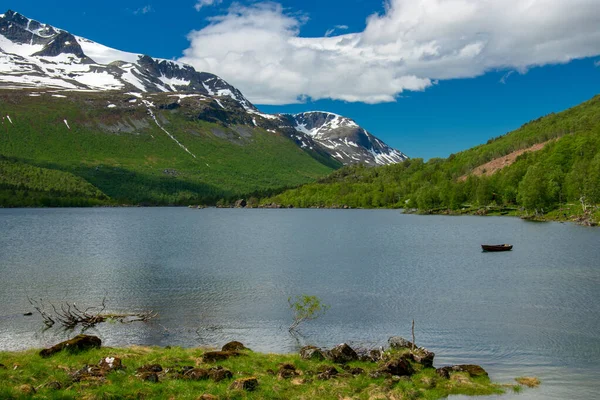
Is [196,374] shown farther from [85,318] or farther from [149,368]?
[85,318]

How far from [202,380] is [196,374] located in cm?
47

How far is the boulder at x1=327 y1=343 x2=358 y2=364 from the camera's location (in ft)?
89.5

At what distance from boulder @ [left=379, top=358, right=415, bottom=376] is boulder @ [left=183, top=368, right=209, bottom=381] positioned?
9.10m

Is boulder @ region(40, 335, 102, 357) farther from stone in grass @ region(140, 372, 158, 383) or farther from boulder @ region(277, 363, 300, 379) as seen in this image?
boulder @ region(277, 363, 300, 379)

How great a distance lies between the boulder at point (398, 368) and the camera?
24.8 metres

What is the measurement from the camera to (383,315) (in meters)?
41.0

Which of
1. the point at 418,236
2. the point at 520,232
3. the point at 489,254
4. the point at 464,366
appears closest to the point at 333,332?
the point at 464,366

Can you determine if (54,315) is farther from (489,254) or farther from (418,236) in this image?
(418,236)

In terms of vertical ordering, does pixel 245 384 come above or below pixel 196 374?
above

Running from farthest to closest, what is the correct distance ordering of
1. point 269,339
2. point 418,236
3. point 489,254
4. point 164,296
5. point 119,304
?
1. point 418,236
2. point 489,254
3. point 164,296
4. point 119,304
5. point 269,339

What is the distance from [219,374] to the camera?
22844 millimetres

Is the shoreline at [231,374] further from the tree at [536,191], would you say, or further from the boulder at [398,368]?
the tree at [536,191]

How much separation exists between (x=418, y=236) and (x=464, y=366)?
87338 mm

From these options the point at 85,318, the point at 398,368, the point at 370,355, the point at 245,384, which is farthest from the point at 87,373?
the point at 85,318
